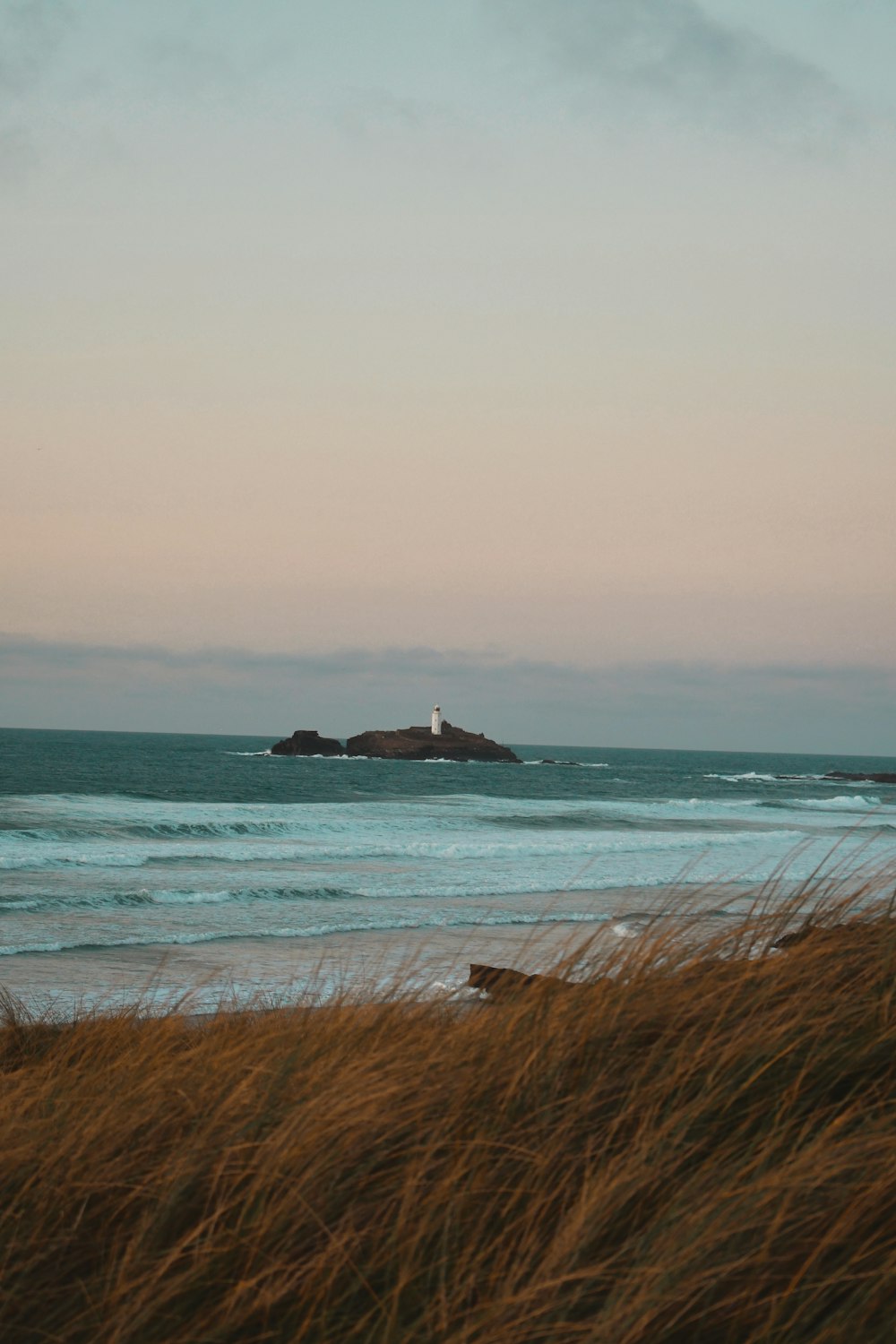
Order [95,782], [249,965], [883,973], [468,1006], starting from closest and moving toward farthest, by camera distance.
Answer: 1. [883,973]
2. [468,1006]
3. [249,965]
4. [95,782]

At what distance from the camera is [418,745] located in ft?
378

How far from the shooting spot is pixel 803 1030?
122 inches

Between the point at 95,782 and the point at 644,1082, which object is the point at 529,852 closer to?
the point at 644,1082

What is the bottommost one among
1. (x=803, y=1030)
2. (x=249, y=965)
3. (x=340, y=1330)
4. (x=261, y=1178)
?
(x=249, y=965)

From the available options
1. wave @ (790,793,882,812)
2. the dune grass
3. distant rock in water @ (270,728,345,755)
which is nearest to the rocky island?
distant rock in water @ (270,728,345,755)

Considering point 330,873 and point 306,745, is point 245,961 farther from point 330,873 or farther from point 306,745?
point 306,745

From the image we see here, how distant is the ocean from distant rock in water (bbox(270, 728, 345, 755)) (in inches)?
2367

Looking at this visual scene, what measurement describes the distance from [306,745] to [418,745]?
39.2 feet

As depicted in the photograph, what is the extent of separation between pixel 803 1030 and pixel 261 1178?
1.48m

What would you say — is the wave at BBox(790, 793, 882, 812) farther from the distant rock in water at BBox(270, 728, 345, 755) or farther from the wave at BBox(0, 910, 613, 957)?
the distant rock in water at BBox(270, 728, 345, 755)

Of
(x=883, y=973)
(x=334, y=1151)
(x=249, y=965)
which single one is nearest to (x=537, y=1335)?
(x=334, y=1151)

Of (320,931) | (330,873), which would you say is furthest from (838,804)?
(320,931)

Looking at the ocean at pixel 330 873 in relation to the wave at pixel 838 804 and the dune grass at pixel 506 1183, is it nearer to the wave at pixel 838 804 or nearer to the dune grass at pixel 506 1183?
the wave at pixel 838 804

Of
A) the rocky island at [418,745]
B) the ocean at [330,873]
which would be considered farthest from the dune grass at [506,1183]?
the rocky island at [418,745]
